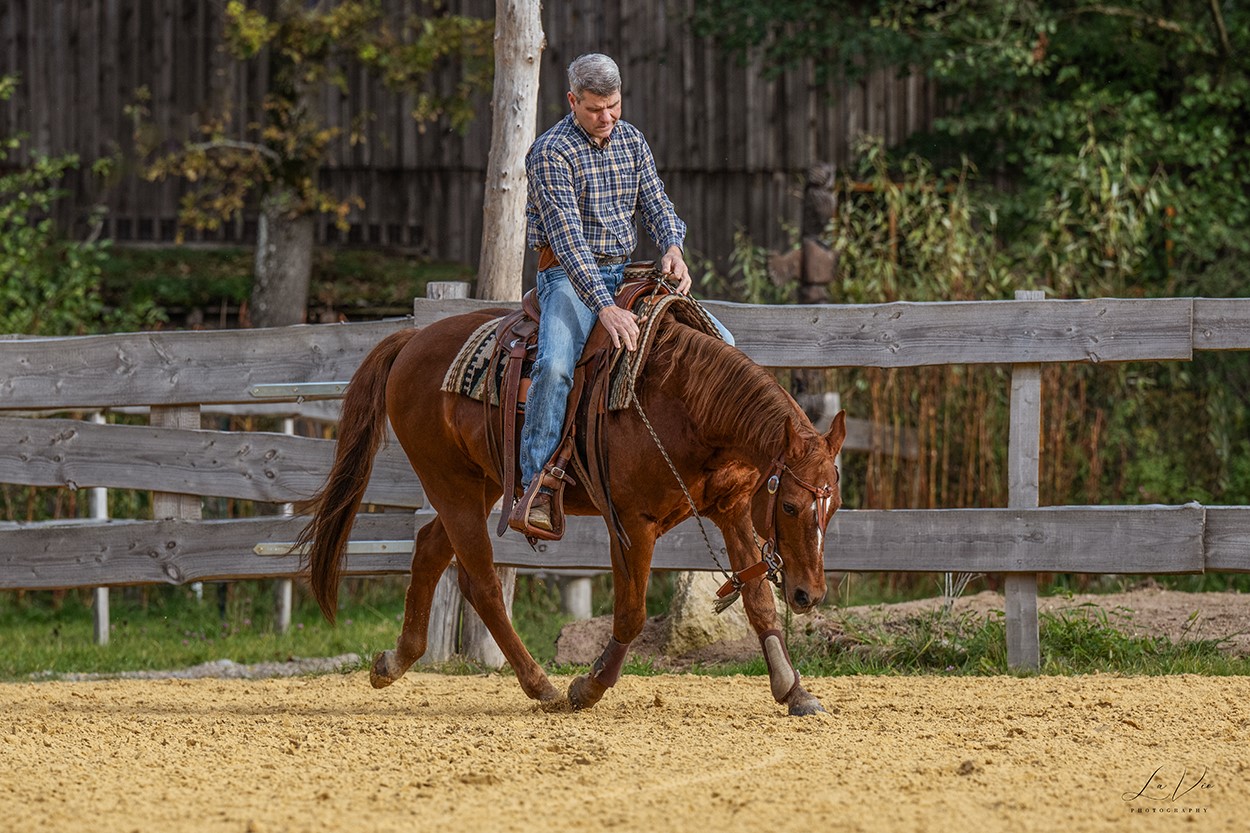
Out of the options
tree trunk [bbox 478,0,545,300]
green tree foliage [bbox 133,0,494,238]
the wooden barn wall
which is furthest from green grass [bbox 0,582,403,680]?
the wooden barn wall

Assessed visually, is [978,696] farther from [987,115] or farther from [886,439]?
[987,115]

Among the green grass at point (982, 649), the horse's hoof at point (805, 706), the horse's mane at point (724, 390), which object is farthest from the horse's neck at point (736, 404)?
the green grass at point (982, 649)

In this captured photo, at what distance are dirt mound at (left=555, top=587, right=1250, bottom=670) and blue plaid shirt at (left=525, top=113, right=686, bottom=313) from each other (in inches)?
80.9

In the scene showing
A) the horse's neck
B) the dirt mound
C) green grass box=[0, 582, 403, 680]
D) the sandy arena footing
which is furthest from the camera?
green grass box=[0, 582, 403, 680]

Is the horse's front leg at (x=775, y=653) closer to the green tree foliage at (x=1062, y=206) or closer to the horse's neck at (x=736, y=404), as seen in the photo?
the horse's neck at (x=736, y=404)

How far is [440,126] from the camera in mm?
15383

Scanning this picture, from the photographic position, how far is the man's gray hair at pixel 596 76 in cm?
534

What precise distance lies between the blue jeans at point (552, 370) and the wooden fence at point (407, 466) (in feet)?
4.17

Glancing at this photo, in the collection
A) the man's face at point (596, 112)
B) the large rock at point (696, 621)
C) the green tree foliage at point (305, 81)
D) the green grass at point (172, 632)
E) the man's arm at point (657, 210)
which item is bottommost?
the green grass at point (172, 632)

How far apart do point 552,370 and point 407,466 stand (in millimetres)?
1818

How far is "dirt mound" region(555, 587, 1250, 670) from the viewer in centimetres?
679

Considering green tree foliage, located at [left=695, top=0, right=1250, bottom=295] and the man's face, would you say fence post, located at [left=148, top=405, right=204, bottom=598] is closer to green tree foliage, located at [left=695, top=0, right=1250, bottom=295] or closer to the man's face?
the man's face

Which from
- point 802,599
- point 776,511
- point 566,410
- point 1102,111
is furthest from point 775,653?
point 1102,111

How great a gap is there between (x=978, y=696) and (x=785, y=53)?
357 inches
